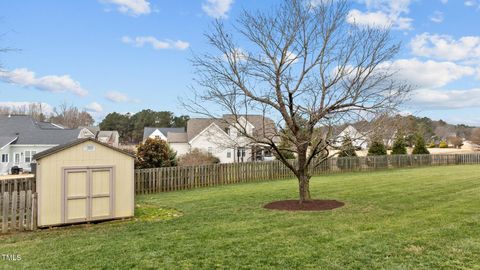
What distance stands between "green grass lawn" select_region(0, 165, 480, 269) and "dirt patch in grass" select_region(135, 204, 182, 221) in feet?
0.89

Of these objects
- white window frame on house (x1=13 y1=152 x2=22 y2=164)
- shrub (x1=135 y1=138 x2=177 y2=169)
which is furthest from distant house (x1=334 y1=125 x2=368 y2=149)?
white window frame on house (x1=13 y1=152 x2=22 y2=164)

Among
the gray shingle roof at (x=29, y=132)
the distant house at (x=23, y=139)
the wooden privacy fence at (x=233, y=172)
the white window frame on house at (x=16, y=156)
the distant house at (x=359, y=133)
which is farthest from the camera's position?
the gray shingle roof at (x=29, y=132)

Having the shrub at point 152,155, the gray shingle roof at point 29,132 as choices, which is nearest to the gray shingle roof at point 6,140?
the gray shingle roof at point 29,132

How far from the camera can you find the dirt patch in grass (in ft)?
30.6

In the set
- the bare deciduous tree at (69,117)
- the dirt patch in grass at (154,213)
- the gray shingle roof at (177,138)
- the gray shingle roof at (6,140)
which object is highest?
the bare deciduous tree at (69,117)

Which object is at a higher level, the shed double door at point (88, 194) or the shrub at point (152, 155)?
the shrub at point (152, 155)

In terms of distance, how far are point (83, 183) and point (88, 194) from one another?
0.96ft

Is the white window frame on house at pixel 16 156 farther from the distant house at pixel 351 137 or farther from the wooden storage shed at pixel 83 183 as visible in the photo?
the distant house at pixel 351 137

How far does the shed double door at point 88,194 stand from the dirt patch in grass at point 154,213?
97 centimetres

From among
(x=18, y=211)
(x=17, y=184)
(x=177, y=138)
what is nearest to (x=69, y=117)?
(x=177, y=138)

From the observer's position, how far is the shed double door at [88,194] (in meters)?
8.56

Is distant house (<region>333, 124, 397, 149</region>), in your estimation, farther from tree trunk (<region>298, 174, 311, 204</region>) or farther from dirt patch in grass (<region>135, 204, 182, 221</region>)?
dirt patch in grass (<region>135, 204, 182, 221</region>)

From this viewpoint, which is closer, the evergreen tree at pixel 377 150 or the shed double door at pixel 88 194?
the shed double door at pixel 88 194

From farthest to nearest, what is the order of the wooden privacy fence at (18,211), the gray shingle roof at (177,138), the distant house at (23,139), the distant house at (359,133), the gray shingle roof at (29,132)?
the gray shingle roof at (177,138) → the gray shingle roof at (29,132) → the distant house at (23,139) → the distant house at (359,133) → the wooden privacy fence at (18,211)
